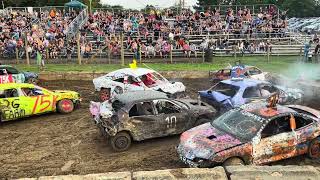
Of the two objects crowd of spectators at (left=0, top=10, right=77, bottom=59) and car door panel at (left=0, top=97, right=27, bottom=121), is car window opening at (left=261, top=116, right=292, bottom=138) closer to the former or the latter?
car door panel at (left=0, top=97, right=27, bottom=121)

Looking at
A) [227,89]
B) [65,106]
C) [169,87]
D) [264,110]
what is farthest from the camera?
[169,87]

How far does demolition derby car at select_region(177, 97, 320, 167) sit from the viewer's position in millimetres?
9602

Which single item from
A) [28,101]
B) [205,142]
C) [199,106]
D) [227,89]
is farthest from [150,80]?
[205,142]

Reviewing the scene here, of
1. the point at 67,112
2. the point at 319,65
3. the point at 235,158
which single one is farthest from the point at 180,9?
the point at 235,158

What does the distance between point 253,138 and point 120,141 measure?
3727 mm

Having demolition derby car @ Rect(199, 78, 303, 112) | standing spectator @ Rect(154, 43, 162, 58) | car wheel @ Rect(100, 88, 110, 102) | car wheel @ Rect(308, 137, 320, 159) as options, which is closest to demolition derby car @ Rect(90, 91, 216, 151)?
demolition derby car @ Rect(199, 78, 303, 112)

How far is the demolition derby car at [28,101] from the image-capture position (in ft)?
47.8

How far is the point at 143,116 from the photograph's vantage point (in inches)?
475

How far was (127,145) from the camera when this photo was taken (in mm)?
11883

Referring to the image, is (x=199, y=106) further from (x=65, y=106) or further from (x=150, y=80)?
(x=65, y=106)

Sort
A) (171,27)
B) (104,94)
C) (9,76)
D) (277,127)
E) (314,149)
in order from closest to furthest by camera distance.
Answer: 1. (277,127)
2. (314,149)
3. (104,94)
4. (9,76)
5. (171,27)

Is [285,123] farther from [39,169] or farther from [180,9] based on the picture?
[180,9]

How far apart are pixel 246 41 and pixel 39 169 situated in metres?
22.9

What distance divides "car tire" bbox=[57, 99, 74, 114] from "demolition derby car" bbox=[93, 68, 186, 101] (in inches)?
64.9
